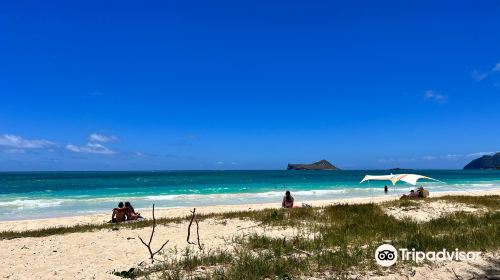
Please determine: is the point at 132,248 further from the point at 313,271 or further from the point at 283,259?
the point at 313,271

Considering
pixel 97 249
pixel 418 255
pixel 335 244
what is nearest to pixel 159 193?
pixel 97 249

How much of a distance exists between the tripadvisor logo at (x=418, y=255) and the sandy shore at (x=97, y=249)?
23.1 inches

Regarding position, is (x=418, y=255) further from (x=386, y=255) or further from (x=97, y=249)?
(x=97, y=249)

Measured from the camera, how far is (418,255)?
819 centimetres

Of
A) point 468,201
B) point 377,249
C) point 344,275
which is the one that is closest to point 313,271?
point 344,275

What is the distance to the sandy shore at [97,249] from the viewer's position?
8188 millimetres

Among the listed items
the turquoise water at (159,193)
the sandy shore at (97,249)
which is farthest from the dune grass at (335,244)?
the turquoise water at (159,193)

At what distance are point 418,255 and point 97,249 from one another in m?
8.61

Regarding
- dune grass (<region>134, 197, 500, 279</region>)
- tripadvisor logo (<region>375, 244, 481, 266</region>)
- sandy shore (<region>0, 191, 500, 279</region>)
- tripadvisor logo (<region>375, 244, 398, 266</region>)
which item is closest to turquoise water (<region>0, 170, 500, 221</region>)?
sandy shore (<region>0, 191, 500, 279</region>)

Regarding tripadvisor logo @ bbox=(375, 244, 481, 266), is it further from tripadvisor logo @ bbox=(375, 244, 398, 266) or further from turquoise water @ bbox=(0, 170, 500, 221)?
turquoise water @ bbox=(0, 170, 500, 221)

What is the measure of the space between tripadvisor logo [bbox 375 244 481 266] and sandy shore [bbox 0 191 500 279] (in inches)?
23.1

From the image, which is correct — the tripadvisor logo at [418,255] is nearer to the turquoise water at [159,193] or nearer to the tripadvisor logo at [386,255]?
the tripadvisor logo at [386,255]

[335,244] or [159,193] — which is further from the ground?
[335,244]

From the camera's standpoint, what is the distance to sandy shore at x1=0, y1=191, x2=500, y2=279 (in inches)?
322
